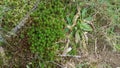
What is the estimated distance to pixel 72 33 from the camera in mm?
2283

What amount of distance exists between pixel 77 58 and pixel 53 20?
15.4 inches

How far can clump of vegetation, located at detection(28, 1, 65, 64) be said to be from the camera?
6.81 feet

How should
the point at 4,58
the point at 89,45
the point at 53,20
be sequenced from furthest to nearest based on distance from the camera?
the point at 89,45
the point at 53,20
the point at 4,58

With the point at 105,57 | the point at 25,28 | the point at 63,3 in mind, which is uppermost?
the point at 63,3

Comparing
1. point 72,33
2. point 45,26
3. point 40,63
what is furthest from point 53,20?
point 40,63

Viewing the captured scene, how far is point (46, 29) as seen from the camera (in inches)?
83.4

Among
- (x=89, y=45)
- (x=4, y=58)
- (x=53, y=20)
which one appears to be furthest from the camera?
(x=89, y=45)

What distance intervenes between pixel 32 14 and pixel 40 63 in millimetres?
416

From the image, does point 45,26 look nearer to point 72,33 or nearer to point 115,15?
point 72,33

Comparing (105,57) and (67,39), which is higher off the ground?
(67,39)

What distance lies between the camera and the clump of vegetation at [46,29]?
2.07 metres

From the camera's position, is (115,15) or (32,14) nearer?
(32,14)

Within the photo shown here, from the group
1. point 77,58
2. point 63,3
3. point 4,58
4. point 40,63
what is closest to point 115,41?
point 77,58

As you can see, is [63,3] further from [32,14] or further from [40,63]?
[40,63]
